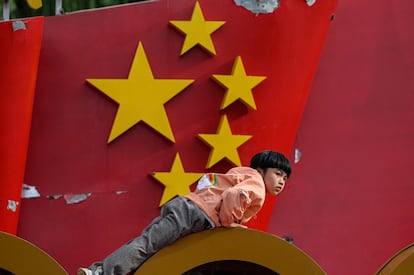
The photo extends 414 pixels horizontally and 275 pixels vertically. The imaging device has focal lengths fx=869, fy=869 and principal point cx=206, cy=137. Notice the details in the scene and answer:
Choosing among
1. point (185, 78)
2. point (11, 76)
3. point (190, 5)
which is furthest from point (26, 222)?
point (190, 5)

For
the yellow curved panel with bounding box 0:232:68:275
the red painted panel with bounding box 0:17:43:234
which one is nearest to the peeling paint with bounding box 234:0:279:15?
the red painted panel with bounding box 0:17:43:234

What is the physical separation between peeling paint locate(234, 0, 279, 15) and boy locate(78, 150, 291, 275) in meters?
1.52

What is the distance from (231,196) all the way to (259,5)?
175 cm

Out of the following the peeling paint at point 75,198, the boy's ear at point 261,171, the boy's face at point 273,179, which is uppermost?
the boy's ear at point 261,171

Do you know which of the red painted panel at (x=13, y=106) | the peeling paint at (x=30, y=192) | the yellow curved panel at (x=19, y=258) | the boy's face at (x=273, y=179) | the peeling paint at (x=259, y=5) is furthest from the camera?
the peeling paint at (x=259, y=5)

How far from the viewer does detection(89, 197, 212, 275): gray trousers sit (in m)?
3.55

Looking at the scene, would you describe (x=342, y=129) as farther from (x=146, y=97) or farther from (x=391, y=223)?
(x=146, y=97)

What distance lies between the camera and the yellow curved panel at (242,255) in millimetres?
3533

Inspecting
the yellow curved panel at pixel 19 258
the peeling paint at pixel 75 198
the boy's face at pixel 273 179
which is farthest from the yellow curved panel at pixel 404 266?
the peeling paint at pixel 75 198

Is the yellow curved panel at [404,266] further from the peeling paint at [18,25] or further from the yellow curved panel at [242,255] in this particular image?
the peeling paint at [18,25]

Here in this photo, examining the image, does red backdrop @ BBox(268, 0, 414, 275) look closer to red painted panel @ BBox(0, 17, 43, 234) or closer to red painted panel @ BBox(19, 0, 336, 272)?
red painted panel @ BBox(19, 0, 336, 272)

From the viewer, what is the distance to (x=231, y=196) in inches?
142

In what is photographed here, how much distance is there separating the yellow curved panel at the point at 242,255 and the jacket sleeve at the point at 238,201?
8cm

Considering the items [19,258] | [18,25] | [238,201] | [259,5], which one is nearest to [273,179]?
[238,201]
